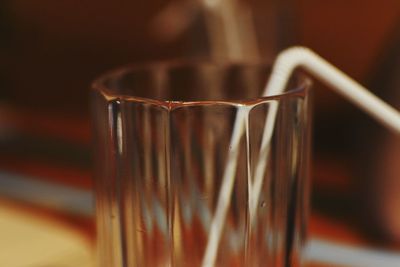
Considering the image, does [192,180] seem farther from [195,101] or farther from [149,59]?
[149,59]

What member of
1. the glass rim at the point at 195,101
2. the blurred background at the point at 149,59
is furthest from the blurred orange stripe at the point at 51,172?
the glass rim at the point at 195,101

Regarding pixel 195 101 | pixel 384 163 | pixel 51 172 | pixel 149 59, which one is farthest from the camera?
pixel 149 59

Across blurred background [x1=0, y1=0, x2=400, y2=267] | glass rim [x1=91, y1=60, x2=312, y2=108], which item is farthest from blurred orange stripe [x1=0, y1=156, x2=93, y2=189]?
glass rim [x1=91, y1=60, x2=312, y2=108]

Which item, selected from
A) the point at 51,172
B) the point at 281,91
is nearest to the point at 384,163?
the point at 281,91

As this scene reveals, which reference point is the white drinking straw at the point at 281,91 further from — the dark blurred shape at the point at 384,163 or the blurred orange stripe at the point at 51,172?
the blurred orange stripe at the point at 51,172

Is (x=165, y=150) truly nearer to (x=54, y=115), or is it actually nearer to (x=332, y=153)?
(x=332, y=153)

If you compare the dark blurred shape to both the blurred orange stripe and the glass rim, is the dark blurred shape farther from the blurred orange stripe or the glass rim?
the blurred orange stripe

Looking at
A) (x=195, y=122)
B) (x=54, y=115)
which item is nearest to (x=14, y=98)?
(x=54, y=115)
